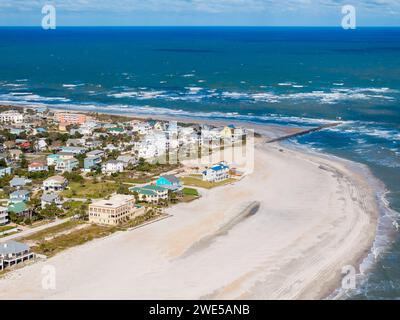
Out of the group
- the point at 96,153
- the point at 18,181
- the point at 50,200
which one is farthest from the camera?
the point at 96,153

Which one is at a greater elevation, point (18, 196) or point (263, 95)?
point (263, 95)

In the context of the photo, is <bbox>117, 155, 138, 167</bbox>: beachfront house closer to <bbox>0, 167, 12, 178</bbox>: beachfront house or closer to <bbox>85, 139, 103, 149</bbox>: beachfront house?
<bbox>85, 139, 103, 149</bbox>: beachfront house

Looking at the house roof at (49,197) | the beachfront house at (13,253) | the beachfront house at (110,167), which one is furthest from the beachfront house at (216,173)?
the beachfront house at (13,253)

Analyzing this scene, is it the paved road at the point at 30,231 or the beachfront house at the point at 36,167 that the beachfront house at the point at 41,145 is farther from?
the paved road at the point at 30,231

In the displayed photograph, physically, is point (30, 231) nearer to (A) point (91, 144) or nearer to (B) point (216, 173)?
(B) point (216, 173)

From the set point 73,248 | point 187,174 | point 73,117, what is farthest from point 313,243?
point 73,117

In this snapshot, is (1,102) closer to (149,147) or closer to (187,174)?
(149,147)

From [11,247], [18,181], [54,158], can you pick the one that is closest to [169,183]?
[18,181]
